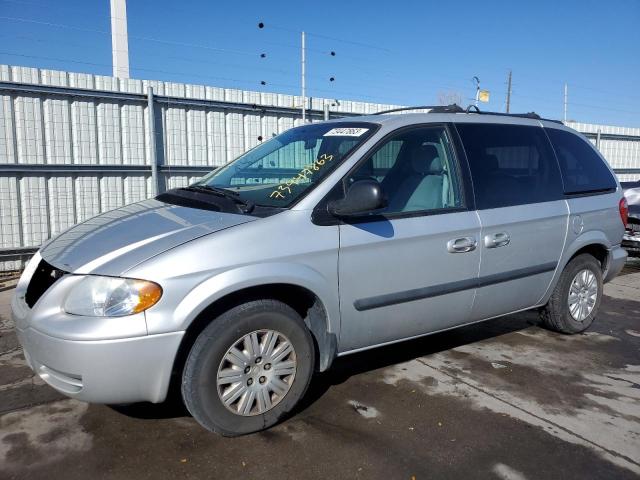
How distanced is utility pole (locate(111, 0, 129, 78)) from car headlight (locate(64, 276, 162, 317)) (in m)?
6.64

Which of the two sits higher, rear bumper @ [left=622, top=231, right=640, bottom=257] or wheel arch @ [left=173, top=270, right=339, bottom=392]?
wheel arch @ [left=173, top=270, right=339, bottom=392]

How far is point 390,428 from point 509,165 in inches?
89.1

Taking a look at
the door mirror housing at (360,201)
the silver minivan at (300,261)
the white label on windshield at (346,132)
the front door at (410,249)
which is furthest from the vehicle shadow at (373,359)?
the white label on windshield at (346,132)

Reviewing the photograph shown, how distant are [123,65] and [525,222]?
22.5 ft

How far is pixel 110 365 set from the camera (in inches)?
101

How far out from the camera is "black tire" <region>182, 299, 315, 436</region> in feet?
9.10

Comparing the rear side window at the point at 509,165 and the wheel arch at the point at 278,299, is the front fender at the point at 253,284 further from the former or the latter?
the rear side window at the point at 509,165

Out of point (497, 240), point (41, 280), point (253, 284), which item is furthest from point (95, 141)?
point (497, 240)

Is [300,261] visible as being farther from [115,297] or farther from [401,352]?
[401,352]

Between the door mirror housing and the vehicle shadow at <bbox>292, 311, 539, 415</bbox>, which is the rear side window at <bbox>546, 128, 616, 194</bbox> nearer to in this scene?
the vehicle shadow at <bbox>292, 311, 539, 415</bbox>

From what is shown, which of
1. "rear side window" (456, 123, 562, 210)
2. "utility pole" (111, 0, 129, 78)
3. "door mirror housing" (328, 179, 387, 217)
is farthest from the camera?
"utility pole" (111, 0, 129, 78)

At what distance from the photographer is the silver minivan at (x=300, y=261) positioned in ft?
8.67

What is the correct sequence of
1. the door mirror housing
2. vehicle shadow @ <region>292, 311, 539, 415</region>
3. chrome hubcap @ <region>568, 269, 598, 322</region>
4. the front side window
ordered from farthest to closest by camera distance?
1. chrome hubcap @ <region>568, 269, 598, 322</region>
2. vehicle shadow @ <region>292, 311, 539, 415</region>
3. the front side window
4. the door mirror housing

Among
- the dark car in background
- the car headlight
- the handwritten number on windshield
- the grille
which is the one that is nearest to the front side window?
the handwritten number on windshield
